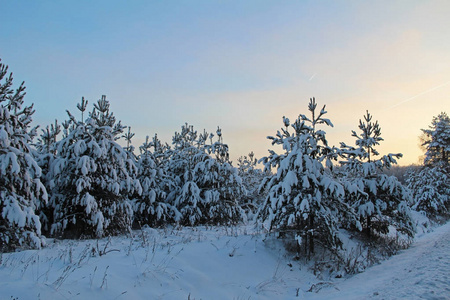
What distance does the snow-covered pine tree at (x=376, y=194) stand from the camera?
11078mm

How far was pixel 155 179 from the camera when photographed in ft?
53.6

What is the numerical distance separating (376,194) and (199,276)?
8584mm

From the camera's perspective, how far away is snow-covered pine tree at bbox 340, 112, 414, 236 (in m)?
11.1

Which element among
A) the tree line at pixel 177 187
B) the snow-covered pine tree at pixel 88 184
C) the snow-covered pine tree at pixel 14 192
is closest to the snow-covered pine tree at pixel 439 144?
the tree line at pixel 177 187

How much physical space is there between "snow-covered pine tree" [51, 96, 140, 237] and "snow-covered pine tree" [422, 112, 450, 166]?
86.4 ft

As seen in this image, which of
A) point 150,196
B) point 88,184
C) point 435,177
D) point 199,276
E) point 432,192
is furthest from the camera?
point 435,177

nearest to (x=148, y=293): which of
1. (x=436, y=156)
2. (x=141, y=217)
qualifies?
(x=141, y=217)

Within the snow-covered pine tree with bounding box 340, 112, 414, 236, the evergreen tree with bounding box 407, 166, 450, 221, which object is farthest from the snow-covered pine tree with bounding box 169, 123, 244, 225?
the evergreen tree with bounding box 407, 166, 450, 221

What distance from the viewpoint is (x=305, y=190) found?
871 cm

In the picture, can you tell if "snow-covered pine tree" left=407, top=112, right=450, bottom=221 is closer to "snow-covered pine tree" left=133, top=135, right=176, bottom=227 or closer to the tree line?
the tree line

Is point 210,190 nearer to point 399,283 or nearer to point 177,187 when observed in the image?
point 177,187

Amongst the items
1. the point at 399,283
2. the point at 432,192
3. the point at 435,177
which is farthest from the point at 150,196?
the point at 435,177

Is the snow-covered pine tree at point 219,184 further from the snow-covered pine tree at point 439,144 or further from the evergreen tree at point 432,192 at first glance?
the snow-covered pine tree at point 439,144

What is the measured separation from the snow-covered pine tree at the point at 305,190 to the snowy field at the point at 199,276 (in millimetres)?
990
